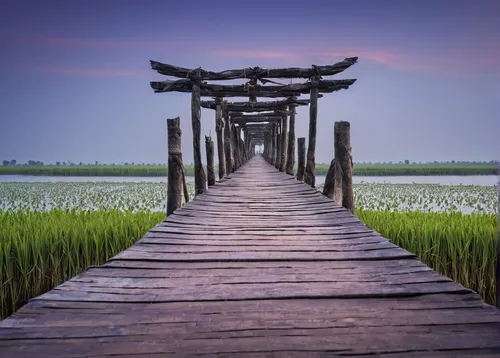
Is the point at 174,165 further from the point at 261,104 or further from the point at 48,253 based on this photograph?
the point at 261,104

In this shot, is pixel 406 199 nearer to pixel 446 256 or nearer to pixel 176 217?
pixel 446 256

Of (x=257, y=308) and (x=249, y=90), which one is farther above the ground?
(x=249, y=90)

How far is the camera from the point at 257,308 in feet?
6.08

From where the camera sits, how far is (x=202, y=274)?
2.44 m

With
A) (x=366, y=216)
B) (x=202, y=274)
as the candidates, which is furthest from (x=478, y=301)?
(x=366, y=216)

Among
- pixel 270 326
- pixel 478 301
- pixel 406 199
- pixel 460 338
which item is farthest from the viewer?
pixel 406 199

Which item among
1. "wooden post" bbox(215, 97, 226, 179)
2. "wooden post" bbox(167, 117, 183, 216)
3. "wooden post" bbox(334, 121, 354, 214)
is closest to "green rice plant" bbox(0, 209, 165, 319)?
"wooden post" bbox(167, 117, 183, 216)

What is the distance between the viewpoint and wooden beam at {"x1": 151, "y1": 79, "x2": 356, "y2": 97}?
8.48 meters

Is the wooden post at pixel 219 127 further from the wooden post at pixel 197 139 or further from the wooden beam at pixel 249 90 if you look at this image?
the wooden post at pixel 197 139

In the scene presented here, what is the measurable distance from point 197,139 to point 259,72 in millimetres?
2118

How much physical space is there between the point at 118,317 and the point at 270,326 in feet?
2.38

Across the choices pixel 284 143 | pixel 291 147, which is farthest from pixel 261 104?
pixel 284 143

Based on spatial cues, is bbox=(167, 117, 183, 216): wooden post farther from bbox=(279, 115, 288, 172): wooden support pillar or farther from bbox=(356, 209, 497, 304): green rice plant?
bbox=(279, 115, 288, 172): wooden support pillar

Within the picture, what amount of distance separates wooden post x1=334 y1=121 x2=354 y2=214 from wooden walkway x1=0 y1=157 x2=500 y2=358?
120 inches
